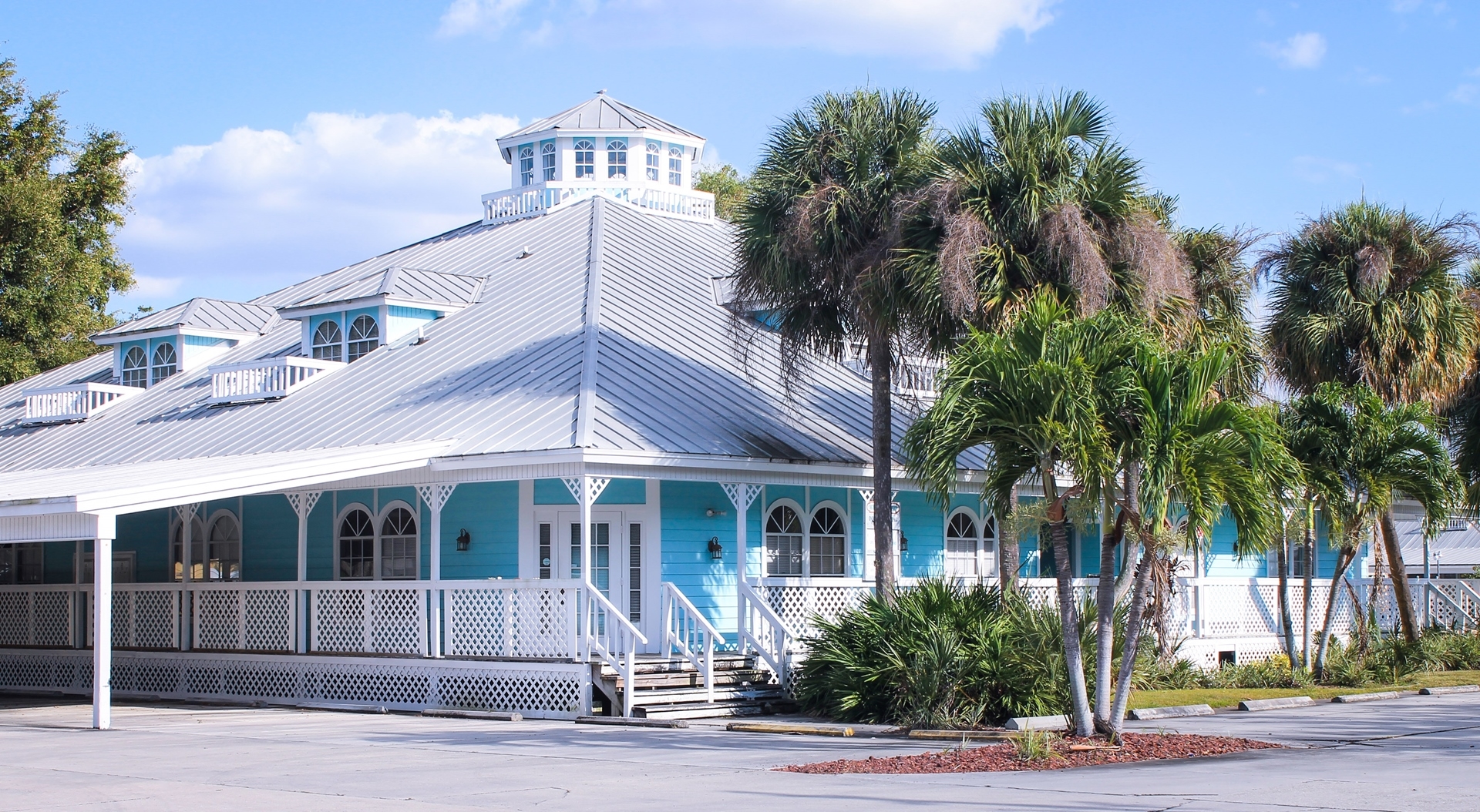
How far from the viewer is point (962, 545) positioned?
24766 millimetres

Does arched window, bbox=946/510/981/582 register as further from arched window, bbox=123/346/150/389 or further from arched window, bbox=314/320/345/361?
arched window, bbox=123/346/150/389

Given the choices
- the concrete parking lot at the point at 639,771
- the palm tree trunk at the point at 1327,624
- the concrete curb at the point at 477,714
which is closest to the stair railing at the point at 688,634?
the concrete parking lot at the point at 639,771

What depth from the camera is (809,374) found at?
2417 centimetres

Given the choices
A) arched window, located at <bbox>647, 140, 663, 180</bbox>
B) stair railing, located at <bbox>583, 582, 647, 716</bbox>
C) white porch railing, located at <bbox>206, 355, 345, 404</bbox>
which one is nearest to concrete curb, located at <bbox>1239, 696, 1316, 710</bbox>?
stair railing, located at <bbox>583, 582, 647, 716</bbox>

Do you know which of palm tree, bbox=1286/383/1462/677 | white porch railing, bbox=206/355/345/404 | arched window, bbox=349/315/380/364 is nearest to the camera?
palm tree, bbox=1286/383/1462/677

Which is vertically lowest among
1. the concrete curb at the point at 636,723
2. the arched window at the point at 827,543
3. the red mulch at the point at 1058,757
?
the concrete curb at the point at 636,723

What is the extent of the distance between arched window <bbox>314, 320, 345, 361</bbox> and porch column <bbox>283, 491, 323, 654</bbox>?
4285 millimetres

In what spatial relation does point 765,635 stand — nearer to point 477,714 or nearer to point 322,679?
point 477,714

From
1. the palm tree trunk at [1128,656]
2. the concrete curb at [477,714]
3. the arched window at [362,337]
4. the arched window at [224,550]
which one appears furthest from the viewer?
the arched window at [362,337]

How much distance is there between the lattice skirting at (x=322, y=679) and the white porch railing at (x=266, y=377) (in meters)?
4.26

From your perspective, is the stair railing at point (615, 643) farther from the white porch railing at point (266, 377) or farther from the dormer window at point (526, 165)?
the dormer window at point (526, 165)

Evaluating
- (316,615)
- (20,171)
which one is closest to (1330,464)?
(316,615)

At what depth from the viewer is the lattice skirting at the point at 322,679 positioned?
62.7 ft

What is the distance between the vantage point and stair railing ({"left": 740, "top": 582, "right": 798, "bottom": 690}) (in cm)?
1959
